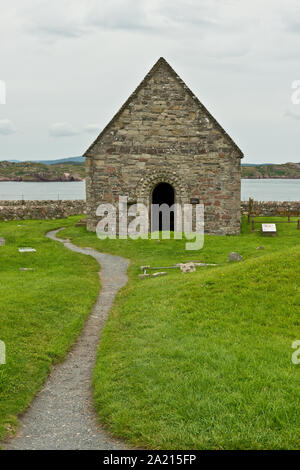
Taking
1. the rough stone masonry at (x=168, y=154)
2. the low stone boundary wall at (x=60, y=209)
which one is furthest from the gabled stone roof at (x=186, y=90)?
the low stone boundary wall at (x=60, y=209)

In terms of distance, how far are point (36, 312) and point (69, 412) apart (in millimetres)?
5357

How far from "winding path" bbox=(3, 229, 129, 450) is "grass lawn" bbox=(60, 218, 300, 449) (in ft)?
0.91

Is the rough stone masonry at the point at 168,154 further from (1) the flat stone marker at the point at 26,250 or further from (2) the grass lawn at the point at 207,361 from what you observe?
(2) the grass lawn at the point at 207,361

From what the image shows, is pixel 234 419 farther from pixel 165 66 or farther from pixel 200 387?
pixel 165 66

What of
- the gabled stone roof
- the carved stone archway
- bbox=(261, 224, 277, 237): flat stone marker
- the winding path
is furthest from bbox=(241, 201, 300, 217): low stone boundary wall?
the winding path

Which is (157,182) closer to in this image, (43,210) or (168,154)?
(168,154)

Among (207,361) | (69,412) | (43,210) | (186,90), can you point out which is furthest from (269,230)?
(69,412)

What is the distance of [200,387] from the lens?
28.0 ft

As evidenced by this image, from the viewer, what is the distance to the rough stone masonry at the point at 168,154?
29.4m

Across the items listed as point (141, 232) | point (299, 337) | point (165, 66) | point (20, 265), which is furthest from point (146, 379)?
point (165, 66)

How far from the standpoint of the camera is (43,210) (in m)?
41.5

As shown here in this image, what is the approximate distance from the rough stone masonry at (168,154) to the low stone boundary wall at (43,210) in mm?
12522

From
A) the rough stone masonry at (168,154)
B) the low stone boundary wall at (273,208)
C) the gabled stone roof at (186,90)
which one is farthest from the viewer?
the low stone boundary wall at (273,208)

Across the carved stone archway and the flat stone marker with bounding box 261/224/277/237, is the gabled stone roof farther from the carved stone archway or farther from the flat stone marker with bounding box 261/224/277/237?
the flat stone marker with bounding box 261/224/277/237
